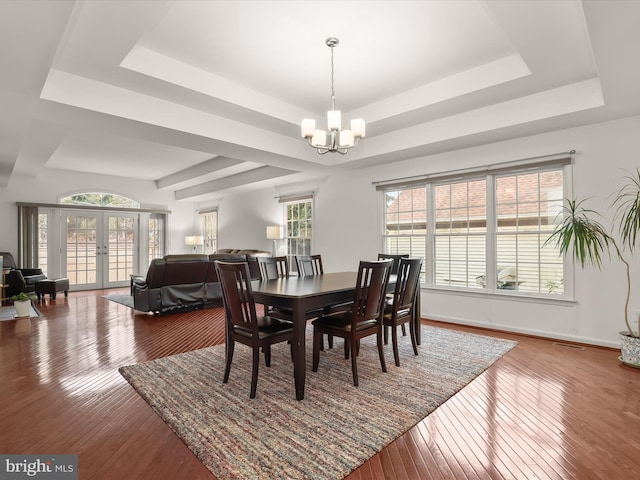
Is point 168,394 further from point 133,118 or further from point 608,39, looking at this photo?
point 608,39

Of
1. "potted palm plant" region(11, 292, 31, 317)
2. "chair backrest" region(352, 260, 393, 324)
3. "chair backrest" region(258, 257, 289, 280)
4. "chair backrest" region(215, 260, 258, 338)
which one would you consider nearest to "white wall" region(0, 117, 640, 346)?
"chair backrest" region(258, 257, 289, 280)

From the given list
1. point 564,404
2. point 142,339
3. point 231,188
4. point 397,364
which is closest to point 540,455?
point 564,404

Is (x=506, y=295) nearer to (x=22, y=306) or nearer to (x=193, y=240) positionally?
(x=22, y=306)

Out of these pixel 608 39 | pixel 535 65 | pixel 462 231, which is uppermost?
pixel 535 65

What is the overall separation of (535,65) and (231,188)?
6.57 meters

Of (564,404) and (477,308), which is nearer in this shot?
(564,404)

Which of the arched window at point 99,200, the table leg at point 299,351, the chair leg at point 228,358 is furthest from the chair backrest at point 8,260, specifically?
the table leg at point 299,351

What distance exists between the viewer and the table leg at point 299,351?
2518 mm

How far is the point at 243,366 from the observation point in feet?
10.4

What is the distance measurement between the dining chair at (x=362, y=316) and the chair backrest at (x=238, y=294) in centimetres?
69

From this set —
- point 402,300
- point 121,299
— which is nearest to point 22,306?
point 121,299

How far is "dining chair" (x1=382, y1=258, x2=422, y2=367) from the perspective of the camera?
10.6 feet

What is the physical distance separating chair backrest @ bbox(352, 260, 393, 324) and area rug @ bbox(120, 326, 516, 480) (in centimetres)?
54

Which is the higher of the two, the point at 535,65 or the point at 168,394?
the point at 535,65
